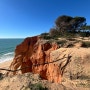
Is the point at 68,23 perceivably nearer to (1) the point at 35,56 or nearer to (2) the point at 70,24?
(2) the point at 70,24

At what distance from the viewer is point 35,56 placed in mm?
15758

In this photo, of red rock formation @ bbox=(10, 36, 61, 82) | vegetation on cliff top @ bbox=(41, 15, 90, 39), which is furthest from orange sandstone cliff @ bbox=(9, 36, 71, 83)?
vegetation on cliff top @ bbox=(41, 15, 90, 39)

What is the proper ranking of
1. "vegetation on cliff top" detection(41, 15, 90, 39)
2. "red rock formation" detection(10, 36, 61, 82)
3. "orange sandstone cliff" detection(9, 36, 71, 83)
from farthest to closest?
1. "vegetation on cliff top" detection(41, 15, 90, 39)
2. "red rock formation" detection(10, 36, 61, 82)
3. "orange sandstone cliff" detection(9, 36, 71, 83)

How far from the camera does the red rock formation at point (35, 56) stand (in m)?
12.9

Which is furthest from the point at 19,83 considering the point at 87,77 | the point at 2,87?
the point at 87,77

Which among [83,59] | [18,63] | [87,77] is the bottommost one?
[18,63]

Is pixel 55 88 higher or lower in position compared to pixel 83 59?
lower

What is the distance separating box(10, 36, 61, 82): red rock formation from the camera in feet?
42.3

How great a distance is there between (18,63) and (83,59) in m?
11.6

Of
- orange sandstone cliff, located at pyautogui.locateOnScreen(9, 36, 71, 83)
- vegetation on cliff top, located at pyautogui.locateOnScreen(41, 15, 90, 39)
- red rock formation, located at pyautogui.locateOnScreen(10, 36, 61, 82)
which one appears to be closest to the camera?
orange sandstone cliff, located at pyautogui.locateOnScreen(9, 36, 71, 83)

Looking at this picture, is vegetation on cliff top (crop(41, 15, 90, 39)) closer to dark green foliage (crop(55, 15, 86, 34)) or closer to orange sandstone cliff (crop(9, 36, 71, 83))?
dark green foliage (crop(55, 15, 86, 34))

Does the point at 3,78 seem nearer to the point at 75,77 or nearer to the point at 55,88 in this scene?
the point at 55,88

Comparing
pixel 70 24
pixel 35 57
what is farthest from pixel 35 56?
pixel 70 24

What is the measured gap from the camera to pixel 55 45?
13.9 metres
